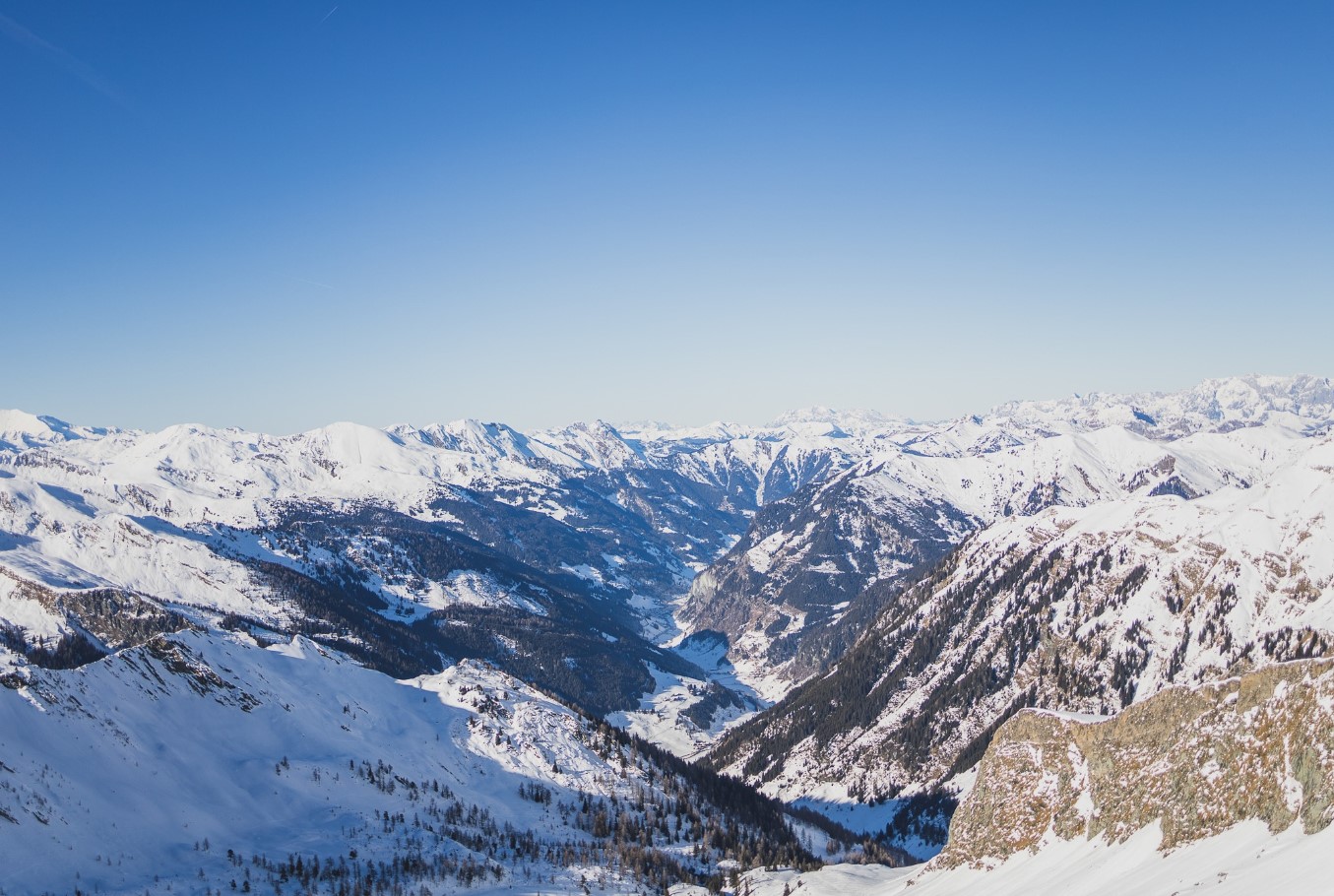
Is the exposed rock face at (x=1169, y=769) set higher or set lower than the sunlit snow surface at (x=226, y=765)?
higher

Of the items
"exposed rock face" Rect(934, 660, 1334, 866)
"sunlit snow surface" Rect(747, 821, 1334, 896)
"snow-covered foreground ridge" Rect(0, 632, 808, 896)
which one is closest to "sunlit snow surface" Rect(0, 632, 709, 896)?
"snow-covered foreground ridge" Rect(0, 632, 808, 896)

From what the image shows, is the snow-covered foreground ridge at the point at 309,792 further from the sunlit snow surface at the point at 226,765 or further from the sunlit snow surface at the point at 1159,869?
the sunlit snow surface at the point at 1159,869

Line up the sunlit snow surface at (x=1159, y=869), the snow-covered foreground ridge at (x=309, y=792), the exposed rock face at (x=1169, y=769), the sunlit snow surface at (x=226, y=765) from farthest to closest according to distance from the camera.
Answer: the snow-covered foreground ridge at (x=309, y=792) < the sunlit snow surface at (x=226, y=765) < the exposed rock face at (x=1169, y=769) < the sunlit snow surface at (x=1159, y=869)

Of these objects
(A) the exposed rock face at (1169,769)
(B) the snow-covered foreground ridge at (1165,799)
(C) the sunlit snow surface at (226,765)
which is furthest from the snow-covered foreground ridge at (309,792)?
(B) the snow-covered foreground ridge at (1165,799)

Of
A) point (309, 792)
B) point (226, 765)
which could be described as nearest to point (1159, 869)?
point (309, 792)

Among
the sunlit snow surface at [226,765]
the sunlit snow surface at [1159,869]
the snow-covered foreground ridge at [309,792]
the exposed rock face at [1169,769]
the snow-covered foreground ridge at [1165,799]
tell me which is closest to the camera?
the sunlit snow surface at [1159,869]

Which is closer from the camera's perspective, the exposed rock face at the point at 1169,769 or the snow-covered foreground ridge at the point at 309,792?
the exposed rock face at the point at 1169,769

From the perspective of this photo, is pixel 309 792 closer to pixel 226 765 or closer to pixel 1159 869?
pixel 226 765
